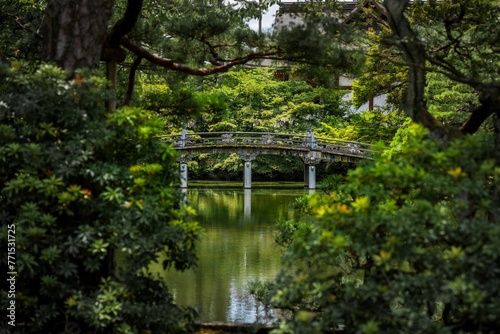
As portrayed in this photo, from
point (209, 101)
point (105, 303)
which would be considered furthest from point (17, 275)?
point (209, 101)

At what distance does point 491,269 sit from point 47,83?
2717 mm

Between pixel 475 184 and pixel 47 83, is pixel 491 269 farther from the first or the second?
pixel 47 83

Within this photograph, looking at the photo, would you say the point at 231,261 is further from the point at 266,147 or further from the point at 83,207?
the point at 266,147

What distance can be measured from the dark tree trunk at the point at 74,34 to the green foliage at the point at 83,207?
45 centimetres

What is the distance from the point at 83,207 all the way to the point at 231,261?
5926 millimetres

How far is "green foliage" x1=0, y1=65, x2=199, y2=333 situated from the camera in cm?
365

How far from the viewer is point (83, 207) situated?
12.5 feet

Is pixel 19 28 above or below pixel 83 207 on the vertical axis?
above

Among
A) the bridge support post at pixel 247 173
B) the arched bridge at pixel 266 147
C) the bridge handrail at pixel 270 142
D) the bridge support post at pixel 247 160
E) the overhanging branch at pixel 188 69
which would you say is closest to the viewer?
the overhanging branch at pixel 188 69

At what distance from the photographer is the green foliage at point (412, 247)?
3.15 m

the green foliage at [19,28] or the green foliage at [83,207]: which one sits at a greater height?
the green foliage at [19,28]

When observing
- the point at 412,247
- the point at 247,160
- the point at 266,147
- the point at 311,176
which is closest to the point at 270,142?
the point at 266,147

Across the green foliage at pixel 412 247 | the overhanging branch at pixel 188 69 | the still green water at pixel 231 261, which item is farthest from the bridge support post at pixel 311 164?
the green foliage at pixel 412 247

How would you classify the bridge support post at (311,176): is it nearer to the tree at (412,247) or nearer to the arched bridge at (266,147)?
Answer: the arched bridge at (266,147)
